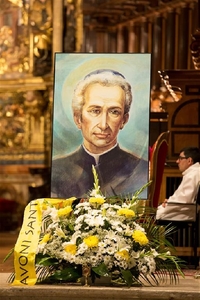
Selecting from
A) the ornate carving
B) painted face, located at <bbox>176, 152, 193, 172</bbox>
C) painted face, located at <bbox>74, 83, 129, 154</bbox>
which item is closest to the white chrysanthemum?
painted face, located at <bbox>74, 83, 129, 154</bbox>

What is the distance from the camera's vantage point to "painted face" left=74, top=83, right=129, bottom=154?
7.15m

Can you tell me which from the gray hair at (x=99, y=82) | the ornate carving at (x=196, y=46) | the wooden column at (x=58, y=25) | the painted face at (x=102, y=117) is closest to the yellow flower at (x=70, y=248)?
the painted face at (x=102, y=117)

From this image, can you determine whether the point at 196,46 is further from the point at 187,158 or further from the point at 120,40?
the point at 120,40

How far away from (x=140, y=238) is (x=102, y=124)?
130 centimetres

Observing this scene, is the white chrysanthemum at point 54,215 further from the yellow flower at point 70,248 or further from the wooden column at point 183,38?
the wooden column at point 183,38

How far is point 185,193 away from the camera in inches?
390

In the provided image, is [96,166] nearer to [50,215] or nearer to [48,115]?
[50,215]

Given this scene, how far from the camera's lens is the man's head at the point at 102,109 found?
715 centimetres

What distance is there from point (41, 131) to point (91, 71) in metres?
8.08

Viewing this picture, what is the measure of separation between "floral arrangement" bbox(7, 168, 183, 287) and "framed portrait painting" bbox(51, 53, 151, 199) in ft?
2.80

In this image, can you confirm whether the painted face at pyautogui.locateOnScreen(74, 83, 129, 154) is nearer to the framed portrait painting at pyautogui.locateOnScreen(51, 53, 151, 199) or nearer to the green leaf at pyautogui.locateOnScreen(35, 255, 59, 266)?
the framed portrait painting at pyautogui.locateOnScreen(51, 53, 151, 199)

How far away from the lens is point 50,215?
246 inches

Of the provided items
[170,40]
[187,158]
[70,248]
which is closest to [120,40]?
[170,40]

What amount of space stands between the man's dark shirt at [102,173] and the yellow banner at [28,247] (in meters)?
0.95
